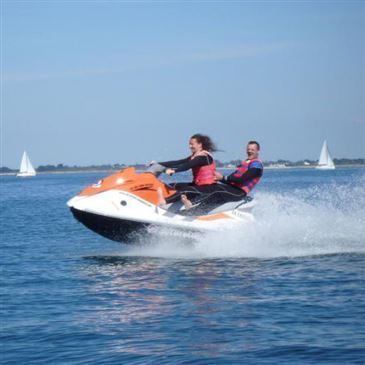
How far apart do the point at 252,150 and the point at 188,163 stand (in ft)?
3.44

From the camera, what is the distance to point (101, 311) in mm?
7988

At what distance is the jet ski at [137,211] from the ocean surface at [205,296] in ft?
0.74

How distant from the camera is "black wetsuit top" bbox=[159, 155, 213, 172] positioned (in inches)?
458

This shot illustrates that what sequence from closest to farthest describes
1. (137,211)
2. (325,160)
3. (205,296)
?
(205,296)
(137,211)
(325,160)

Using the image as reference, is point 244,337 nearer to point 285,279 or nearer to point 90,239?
point 285,279

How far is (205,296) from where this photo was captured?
8.51 metres

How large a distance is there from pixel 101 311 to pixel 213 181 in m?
4.41

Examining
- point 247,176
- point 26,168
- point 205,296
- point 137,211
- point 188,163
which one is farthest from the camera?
point 26,168

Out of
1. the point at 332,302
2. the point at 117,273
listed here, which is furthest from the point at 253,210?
the point at 332,302

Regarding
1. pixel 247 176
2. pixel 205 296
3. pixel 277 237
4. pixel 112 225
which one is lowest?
pixel 205 296

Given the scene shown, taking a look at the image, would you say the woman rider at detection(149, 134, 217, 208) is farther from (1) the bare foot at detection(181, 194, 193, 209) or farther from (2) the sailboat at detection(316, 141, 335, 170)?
(2) the sailboat at detection(316, 141, 335, 170)

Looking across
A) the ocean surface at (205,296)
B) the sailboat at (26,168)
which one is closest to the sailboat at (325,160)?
the sailboat at (26,168)

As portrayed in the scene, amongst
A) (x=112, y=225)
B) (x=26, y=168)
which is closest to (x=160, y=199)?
(x=112, y=225)

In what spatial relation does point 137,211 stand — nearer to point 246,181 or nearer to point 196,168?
point 196,168
